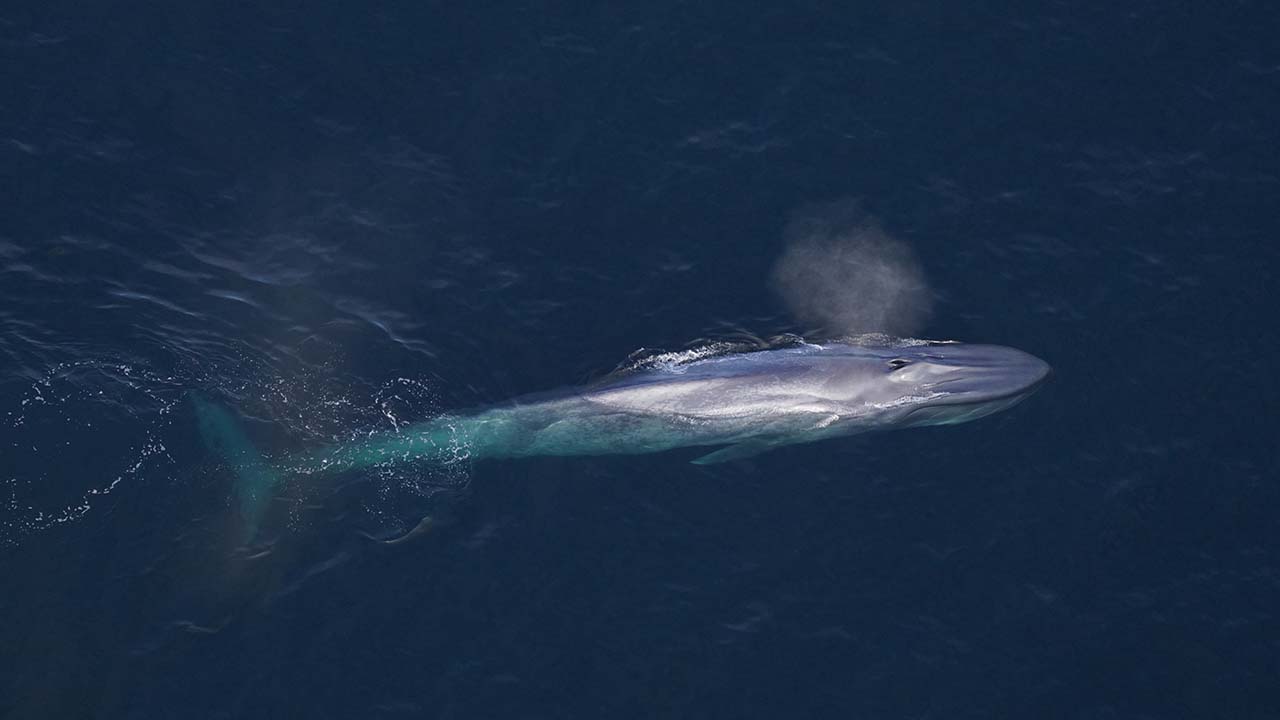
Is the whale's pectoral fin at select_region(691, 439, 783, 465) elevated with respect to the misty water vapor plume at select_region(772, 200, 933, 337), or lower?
lower

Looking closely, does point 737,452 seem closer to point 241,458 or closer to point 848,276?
point 848,276

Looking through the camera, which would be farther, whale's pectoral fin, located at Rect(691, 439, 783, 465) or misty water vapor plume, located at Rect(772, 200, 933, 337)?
misty water vapor plume, located at Rect(772, 200, 933, 337)

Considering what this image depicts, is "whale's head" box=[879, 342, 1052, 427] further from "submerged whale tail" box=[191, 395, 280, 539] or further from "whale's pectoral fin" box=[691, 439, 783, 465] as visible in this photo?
"submerged whale tail" box=[191, 395, 280, 539]

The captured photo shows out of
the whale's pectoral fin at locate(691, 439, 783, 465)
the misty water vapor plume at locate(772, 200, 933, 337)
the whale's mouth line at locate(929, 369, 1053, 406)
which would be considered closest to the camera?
the whale's pectoral fin at locate(691, 439, 783, 465)

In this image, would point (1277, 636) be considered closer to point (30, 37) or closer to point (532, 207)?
point (532, 207)

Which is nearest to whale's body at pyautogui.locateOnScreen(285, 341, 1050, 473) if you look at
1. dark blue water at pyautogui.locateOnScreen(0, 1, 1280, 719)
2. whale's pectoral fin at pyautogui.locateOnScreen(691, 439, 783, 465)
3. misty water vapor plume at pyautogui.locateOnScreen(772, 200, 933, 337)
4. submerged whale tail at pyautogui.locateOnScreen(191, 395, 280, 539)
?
whale's pectoral fin at pyautogui.locateOnScreen(691, 439, 783, 465)

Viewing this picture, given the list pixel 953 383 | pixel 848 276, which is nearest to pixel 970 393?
pixel 953 383

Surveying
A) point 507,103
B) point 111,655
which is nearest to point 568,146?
point 507,103
